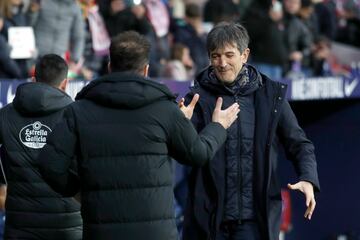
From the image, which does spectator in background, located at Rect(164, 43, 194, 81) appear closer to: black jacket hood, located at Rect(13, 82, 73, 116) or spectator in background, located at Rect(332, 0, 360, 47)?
spectator in background, located at Rect(332, 0, 360, 47)

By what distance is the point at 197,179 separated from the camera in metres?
5.41

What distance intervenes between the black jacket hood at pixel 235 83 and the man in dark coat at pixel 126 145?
63cm

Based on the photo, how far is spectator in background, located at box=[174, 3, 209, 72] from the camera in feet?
40.7

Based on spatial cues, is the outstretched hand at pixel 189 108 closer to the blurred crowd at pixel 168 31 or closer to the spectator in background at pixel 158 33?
the blurred crowd at pixel 168 31

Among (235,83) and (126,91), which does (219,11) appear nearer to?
(235,83)

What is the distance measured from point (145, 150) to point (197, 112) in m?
0.74

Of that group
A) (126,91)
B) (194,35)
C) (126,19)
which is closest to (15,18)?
(126,19)

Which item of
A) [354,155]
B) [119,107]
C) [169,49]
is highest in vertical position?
[119,107]

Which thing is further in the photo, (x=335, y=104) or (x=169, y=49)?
(x=169, y=49)

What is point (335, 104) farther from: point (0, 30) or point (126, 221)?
point (126, 221)

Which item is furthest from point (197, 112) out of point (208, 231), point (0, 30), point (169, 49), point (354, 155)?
point (169, 49)

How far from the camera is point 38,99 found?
6.08m

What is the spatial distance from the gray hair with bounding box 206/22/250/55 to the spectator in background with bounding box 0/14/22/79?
4.50 metres

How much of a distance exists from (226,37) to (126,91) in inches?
31.9
